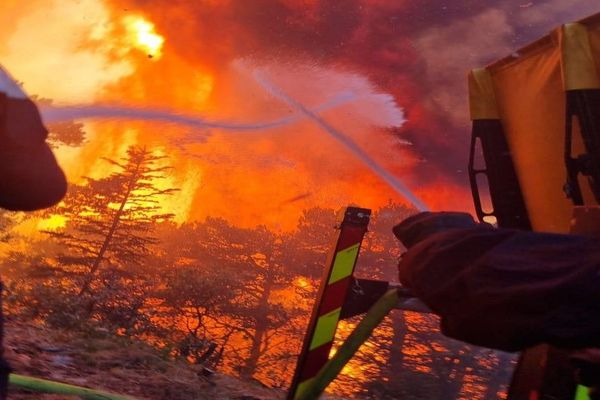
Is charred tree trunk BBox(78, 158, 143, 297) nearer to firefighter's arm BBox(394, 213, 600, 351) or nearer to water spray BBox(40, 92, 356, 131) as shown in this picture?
water spray BBox(40, 92, 356, 131)

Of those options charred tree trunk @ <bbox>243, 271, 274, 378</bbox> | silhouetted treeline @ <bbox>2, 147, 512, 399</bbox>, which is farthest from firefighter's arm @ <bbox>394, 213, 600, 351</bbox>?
charred tree trunk @ <bbox>243, 271, 274, 378</bbox>

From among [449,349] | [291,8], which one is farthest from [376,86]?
[449,349]

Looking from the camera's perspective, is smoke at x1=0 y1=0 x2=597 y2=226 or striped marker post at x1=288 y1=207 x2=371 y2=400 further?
smoke at x1=0 y1=0 x2=597 y2=226

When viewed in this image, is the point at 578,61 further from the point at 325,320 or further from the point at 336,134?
the point at 336,134

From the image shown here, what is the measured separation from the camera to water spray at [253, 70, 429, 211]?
876 cm

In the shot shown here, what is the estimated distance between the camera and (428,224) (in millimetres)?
1305

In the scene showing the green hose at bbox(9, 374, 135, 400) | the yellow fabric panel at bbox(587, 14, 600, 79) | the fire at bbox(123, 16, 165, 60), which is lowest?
the green hose at bbox(9, 374, 135, 400)

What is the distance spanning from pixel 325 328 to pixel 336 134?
808 centimetres

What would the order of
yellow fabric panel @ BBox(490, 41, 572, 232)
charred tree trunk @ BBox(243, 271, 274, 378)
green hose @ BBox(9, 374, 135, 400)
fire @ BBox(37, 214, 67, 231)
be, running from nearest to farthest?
1. yellow fabric panel @ BBox(490, 41, 572, 232)
2. green hose @ BBox(9, 374, 135, 400)
3. charred tree trunk @ BBox(243, 271, 274, 378)
4. fire @ BBox(37, 214, 67, 231)

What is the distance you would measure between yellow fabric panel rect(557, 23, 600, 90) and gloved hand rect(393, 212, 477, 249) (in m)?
1.00

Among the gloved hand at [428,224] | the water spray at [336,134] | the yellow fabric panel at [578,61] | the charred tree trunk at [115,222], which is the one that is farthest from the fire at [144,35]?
the gloved hand at [428,224]

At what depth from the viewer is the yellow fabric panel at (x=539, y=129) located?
86.4 inches

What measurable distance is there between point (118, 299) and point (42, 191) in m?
9.85

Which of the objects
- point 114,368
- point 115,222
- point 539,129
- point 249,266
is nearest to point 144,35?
point 114,368
